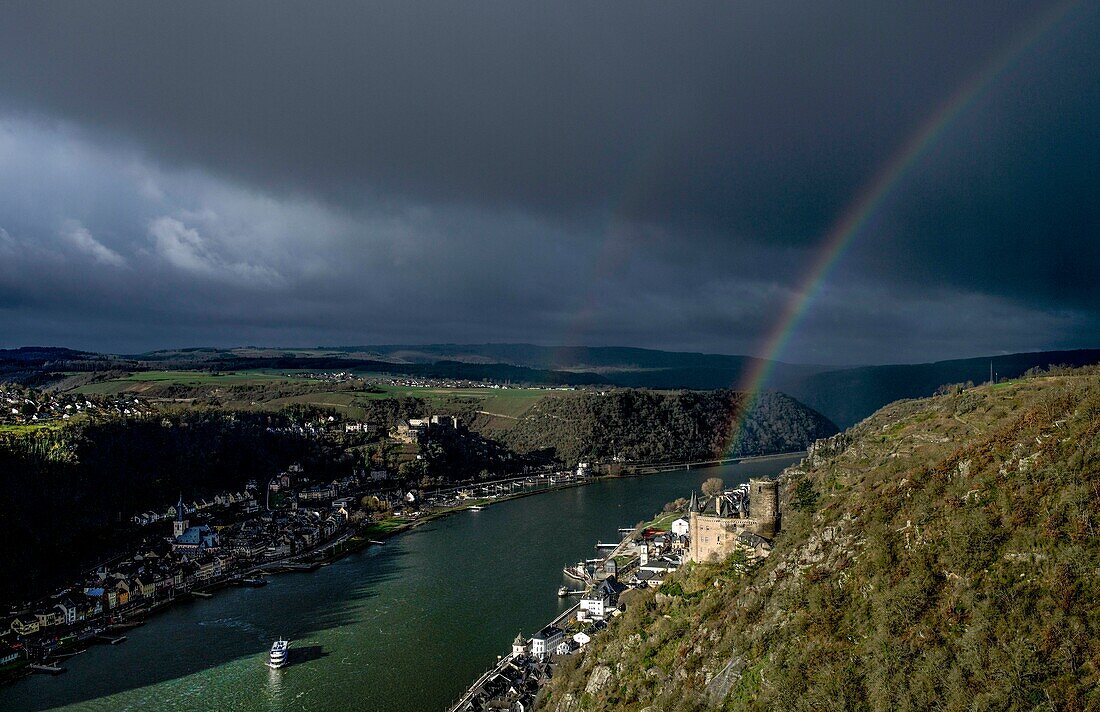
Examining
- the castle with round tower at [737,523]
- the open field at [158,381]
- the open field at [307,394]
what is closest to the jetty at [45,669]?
the castle with round tower at [737,523]

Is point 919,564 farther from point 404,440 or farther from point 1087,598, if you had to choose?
point 404,440

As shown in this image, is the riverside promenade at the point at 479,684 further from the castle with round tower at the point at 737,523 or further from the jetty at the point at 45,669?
the jetty at the point at 45,669

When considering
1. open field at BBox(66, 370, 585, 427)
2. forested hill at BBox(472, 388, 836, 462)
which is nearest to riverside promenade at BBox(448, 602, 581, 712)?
forested hill at BBox(472, 388, 836, 462)

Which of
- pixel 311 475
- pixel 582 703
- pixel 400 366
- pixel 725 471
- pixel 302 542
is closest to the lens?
pixel 582 703

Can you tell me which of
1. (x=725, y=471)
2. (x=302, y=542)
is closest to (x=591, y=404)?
(x=725, y=471)

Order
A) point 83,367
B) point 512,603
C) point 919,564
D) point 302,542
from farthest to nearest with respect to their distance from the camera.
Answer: point 83,367, point 302,542, point 512,603, point 919,564

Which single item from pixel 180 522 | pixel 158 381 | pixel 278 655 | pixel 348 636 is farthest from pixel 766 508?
pixel 158 381

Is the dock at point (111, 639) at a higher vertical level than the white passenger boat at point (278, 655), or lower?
lower

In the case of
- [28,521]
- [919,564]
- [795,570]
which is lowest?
[28,521]
